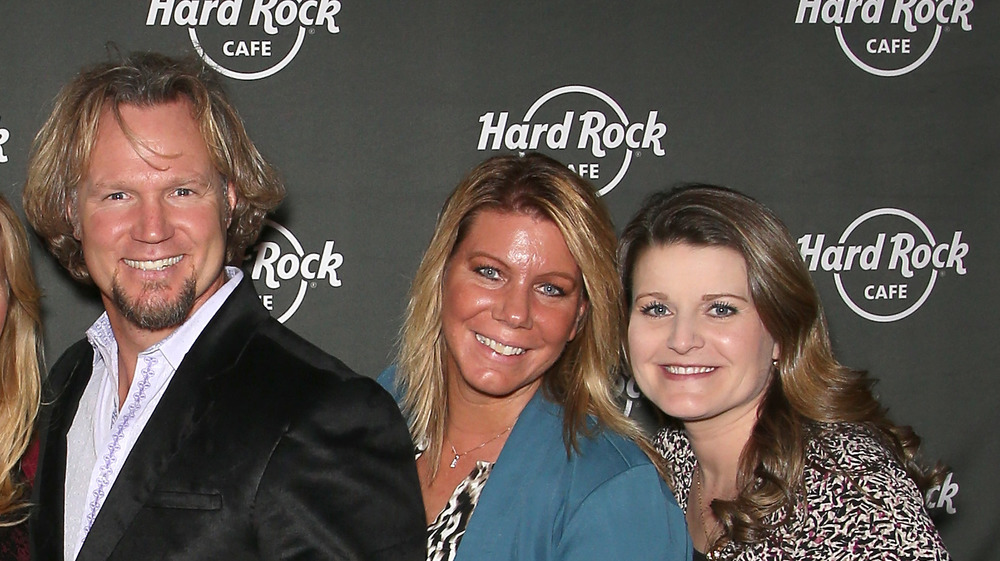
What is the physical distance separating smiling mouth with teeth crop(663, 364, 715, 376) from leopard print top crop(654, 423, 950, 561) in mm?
262

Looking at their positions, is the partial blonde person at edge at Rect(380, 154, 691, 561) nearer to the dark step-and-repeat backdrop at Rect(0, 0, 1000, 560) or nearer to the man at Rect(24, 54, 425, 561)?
the man at Rect(24, 54, 425, 561)

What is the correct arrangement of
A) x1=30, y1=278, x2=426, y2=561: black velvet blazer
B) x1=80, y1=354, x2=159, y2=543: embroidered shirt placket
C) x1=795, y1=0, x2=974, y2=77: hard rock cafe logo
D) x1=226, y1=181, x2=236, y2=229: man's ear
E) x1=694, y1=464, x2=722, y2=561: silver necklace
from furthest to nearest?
x1=795, y1=0, x2=974, y2=77: hard rock cafe logo → x1=694, y1=464, x2=722, y2=561: silver necklace → x1=226, y1=181, x2=236, y2=229: man's ear → x1=80, y1=354, x2=159, y2=543: embroidered shirt placket → x1=30, y1=278, x2=426, y2=561: black velvet blazer

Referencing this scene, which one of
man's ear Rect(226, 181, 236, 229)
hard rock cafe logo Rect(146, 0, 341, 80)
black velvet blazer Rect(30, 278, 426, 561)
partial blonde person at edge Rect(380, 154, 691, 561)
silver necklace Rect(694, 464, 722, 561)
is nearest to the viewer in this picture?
black velvet blazer Rect(30, 278, 426, 561)

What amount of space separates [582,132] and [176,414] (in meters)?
1.64

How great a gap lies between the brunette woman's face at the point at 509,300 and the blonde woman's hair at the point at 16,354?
87 cm

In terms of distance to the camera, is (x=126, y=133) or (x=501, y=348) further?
(x=501, y=348)

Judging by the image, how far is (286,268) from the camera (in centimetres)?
289

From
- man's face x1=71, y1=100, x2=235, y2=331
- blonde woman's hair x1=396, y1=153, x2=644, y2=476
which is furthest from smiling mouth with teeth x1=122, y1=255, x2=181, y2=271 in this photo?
blonde woman's hair x1=396, y1=153, x2=644, y2=476

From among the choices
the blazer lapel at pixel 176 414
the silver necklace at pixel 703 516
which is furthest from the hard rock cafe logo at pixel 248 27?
the silver necklace at pixel 703 516

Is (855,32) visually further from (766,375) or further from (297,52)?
(297,52)

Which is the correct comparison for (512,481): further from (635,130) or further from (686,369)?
(635,130)

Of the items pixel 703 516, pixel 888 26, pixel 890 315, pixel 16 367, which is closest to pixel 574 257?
pixel 703 516

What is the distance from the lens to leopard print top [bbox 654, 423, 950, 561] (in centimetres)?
182

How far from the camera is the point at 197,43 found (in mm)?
2781
